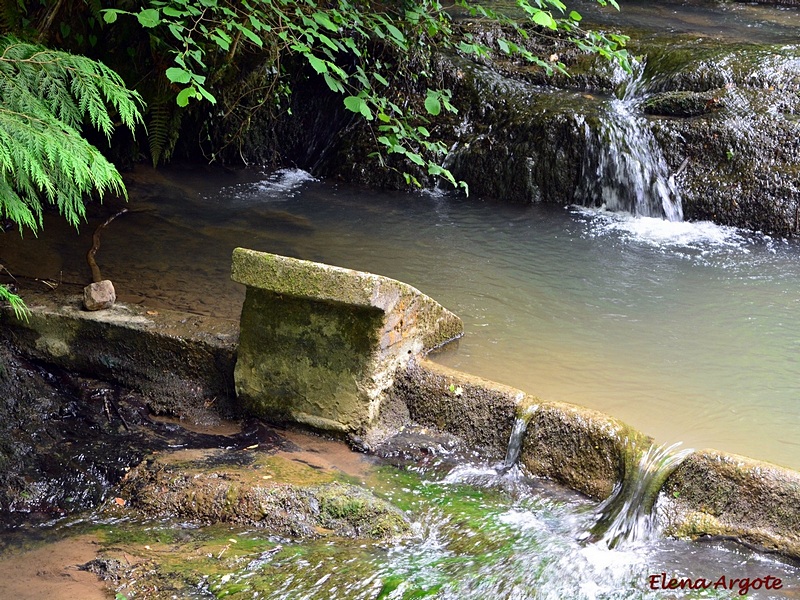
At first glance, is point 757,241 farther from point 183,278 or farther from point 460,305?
point 183,278

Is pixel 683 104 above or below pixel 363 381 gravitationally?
above

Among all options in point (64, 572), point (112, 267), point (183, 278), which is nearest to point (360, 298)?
point (64, 572)

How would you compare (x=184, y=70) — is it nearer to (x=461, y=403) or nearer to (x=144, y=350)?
(x=144, y=350)

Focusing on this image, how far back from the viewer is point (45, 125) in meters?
3.34

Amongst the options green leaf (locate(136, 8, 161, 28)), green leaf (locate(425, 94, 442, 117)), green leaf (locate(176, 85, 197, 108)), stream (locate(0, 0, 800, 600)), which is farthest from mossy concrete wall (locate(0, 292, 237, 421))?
green leaf (locate(425, 94, 442, 117))

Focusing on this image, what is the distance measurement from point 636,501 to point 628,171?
17.3ft

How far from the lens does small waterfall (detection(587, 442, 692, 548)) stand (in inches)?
123

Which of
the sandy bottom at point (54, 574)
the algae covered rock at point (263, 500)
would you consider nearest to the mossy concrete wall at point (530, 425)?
the algae covered rock at point (263, 500)

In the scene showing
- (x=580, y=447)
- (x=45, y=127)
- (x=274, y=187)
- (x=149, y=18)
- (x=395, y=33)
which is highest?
(x=395, y=33)

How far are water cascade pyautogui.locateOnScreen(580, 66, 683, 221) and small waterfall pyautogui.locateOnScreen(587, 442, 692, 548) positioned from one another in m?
4.88

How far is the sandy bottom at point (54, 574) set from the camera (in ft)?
8.83

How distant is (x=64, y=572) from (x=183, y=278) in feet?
9.60

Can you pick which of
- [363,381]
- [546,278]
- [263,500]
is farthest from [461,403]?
[546,278]

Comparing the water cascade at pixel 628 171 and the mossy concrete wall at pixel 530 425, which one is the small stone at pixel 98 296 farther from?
the water cascade at pixel 628 171
